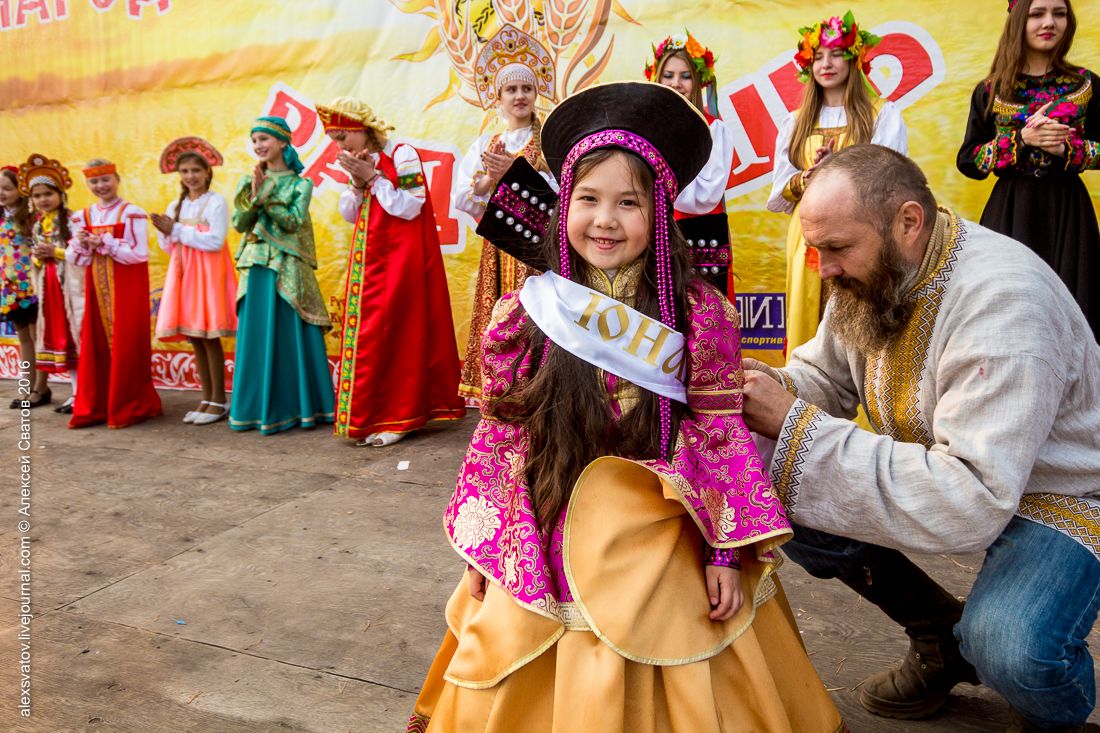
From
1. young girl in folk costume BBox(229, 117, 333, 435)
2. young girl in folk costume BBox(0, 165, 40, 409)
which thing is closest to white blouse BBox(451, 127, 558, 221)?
young girl in folk costume BBox(229, 117, 333, 435)

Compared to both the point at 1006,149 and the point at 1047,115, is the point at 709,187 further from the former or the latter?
the point at 1047,115

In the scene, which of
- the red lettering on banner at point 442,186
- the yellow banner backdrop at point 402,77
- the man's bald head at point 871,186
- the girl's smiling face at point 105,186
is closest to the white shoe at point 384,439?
the yellow banner backdrop at point 402,77

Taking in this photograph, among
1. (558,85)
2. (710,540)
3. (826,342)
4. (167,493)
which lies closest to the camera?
(710,540)

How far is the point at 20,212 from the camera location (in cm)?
672

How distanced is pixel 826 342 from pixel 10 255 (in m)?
6.75

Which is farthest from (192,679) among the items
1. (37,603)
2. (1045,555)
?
(1045,555)

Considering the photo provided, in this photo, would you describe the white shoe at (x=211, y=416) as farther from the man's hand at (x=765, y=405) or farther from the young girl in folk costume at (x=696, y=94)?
the man's hand at (x=765, y=405)

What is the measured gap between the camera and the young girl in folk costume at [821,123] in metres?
3.83

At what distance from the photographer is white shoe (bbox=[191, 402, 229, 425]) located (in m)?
5.90

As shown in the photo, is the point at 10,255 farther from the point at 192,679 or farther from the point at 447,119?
the point at 192,679

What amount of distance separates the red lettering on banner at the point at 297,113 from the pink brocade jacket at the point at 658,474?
5035 millimetres

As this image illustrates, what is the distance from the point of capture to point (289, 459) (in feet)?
15.8

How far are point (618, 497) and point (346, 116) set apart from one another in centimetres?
369

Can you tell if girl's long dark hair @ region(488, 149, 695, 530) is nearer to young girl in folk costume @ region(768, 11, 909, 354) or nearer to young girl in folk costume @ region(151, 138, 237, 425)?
young girl in folk costume @ region(768, 11, 909, 354)
